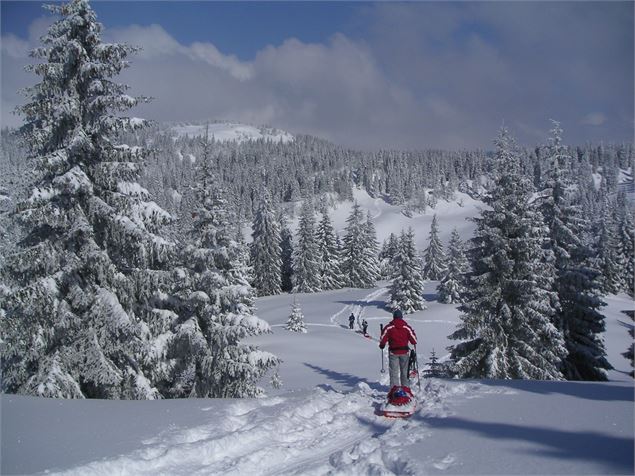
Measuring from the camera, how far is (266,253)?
210 ft

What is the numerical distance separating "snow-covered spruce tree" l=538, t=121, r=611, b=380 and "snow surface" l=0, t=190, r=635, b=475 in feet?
39.3

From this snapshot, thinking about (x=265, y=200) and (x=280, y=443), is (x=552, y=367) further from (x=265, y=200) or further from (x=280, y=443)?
(x=265, y=200)

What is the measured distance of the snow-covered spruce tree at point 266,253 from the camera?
209 feet

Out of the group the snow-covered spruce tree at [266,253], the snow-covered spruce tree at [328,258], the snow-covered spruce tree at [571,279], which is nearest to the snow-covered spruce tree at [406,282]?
the snow-covered spruce tree at [328,258]

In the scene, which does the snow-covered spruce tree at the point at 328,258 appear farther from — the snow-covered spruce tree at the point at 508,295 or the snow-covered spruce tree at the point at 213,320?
the snow-covered spruce tree at the point at 213,320

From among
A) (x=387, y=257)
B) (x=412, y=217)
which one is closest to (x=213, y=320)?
(x=387, y=257)

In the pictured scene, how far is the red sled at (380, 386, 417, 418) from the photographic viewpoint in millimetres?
8148

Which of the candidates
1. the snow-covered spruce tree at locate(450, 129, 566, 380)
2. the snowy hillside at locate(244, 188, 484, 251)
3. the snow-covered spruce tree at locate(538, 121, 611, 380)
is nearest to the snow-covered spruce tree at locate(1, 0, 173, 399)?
the snow-covered spruce tree at locate(450, 129, 566, 380)

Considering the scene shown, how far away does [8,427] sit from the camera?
6824mm

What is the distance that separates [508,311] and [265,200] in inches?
2042

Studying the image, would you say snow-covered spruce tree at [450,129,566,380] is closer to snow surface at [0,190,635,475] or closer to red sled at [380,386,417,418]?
snow surface at [0,190,635,475]

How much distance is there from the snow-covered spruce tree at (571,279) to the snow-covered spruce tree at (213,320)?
1405cm

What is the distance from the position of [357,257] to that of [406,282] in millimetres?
22470

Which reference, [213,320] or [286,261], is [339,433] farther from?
[286,261]
